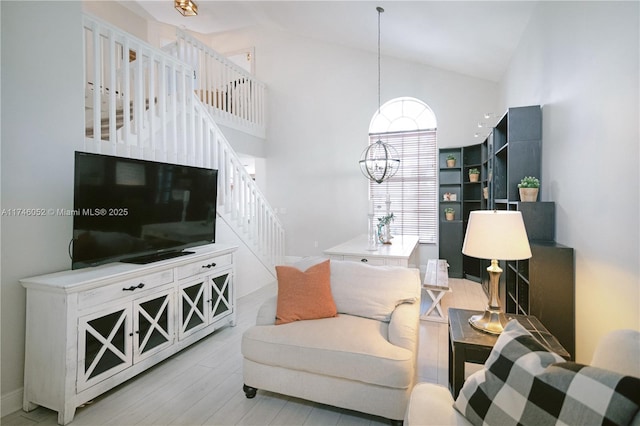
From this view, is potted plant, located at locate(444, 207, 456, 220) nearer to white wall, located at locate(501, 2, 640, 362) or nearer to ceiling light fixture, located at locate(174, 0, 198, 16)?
white wall, located at locate(501, 2, 640, 362)

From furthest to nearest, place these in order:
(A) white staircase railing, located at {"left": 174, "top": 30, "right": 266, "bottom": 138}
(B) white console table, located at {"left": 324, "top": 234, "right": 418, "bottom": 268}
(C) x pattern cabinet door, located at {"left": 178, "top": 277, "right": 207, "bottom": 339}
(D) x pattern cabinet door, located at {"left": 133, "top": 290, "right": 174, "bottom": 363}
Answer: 1. (A) white staircase railing, located at {"left": 174, "top": 30, "right": 266, "bottom": 138}
2. (B) white console table, located at {"left": 324, "top": 234, "right": 418, "bottom": 268}
3. (C) x pattern cabinet door, located at {"left": 178, "top": 277, "right": 207, "bottom": 339}
4. (D) x pattern cabinet door, located at {"left": 133, "top": 290, "right": 174, "bottom": 363}

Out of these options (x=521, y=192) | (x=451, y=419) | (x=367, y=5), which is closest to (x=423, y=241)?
(x=521, y=192)

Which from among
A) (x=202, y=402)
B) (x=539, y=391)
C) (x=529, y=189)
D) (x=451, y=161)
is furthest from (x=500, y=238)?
(x=451, y=161)

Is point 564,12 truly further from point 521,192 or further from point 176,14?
point 176,14

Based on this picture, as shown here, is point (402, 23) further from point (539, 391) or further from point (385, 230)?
point (539, 391)

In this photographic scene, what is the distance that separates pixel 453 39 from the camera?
4500 mm

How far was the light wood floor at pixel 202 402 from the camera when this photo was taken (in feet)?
6.66

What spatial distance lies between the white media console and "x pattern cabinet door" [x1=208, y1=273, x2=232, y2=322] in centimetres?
26

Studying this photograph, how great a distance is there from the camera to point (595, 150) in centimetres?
219

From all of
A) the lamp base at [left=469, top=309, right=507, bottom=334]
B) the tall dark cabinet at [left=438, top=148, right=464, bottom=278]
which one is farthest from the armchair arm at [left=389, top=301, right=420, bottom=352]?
the tall dark cabinet at [left=438, top=148, right=464, bottom=278]

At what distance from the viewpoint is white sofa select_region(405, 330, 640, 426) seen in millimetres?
966

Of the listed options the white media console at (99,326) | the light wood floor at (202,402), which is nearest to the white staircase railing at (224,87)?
the white media console at (99,326)

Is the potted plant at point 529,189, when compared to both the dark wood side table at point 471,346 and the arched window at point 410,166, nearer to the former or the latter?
the dark wood side table at point 471,346

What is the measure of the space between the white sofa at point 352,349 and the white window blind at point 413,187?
13.2ft
